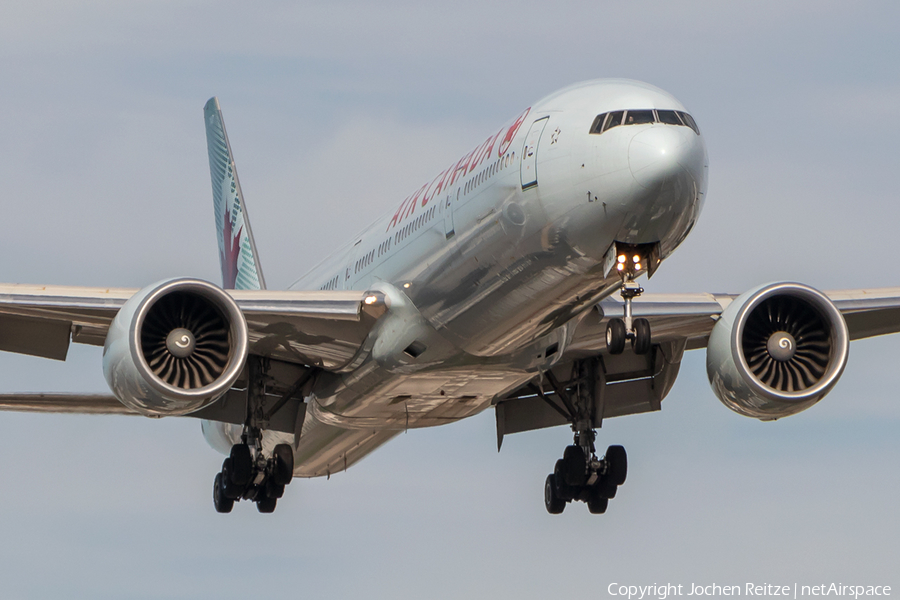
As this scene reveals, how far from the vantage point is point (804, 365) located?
25.0m

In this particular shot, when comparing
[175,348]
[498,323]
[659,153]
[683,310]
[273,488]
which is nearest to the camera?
[659,153]

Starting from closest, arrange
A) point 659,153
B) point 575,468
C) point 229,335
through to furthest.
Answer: point 659,153
point 229,335
point 575,468

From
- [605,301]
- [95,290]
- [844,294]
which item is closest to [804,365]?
[844,294]

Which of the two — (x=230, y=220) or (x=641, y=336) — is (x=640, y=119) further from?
(x=230, y=220)

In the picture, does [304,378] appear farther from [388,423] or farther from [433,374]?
[433,374]

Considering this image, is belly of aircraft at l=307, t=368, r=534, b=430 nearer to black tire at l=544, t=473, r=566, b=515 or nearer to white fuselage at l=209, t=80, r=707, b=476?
white fuselage at l=209, t=80, r=707, b=476

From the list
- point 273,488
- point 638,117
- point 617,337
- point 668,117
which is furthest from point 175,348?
point 668,117

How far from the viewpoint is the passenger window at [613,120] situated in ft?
66.9

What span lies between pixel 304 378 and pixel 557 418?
16.9ft

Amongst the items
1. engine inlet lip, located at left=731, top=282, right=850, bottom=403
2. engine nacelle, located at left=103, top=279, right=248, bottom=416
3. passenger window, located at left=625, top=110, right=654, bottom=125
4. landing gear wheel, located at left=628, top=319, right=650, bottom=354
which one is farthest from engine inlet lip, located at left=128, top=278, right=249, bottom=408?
engine inlet lip, located at left=731, top=282, right=850, bottom=403

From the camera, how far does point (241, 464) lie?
1064 inches

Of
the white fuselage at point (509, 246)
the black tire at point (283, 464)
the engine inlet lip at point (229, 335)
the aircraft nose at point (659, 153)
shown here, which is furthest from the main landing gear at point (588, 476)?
the aircraft nose at point (659, 153)

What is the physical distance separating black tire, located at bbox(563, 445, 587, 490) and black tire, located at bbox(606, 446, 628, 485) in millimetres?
503

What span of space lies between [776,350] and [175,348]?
9.83m
